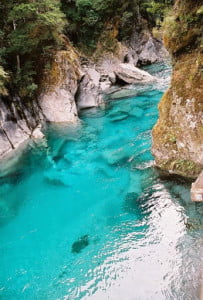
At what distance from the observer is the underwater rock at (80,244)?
7375 millimetres

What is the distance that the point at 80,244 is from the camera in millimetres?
7555

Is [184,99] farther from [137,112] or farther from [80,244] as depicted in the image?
[137,112]

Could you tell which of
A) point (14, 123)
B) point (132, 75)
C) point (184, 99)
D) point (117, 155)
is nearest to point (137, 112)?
point (117, 155)

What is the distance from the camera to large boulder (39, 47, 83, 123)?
58.1 ft

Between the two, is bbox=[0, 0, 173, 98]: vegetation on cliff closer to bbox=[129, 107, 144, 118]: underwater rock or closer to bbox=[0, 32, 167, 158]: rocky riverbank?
bbox=[0, 32, 167, 158]: rocky riverbank

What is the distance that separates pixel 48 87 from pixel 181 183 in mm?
12431

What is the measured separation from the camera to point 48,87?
17.8 meters

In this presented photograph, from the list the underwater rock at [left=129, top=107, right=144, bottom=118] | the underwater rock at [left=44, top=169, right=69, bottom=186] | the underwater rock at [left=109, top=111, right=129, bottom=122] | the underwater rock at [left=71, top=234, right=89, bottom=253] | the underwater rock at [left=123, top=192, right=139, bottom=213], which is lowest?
the underwater rock at [left=44, top=169, right=69, bottom=186]

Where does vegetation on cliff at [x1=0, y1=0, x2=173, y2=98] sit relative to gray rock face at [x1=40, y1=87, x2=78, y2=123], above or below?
above

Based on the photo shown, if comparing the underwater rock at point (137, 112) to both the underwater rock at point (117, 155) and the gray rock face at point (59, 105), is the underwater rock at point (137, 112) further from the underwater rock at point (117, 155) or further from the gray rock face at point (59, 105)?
the underwater rock at point (117, 155)

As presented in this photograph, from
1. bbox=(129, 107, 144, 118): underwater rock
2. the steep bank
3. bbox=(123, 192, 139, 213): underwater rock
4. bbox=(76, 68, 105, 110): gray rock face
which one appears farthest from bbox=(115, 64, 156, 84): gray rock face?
bbox=(123, 192, 139, 213): underwater rock

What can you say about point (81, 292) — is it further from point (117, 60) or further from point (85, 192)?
point (117, 60)

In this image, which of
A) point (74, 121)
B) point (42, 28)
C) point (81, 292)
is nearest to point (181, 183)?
point (81, 292)

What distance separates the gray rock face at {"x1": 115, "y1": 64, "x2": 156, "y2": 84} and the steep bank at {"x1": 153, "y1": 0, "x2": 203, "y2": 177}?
52.1ft
